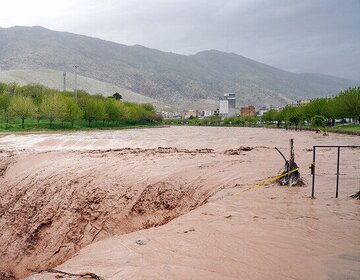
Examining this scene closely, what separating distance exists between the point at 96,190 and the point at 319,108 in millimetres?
81863

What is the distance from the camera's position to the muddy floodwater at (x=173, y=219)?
7.90m

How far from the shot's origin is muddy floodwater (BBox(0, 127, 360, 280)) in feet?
25.9

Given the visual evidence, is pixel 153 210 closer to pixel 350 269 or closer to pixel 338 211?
pixel 338 211

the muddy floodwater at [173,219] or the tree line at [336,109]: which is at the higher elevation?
the tree line at [336,109]

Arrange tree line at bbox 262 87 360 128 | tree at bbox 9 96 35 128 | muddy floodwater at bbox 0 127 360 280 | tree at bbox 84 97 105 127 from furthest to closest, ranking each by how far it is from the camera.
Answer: tree at bbox 84 97 105 127, tree at bbox 9 96 35 128, tree line at bbox 262 87 360 128, muddy floodwater at bbox 0 127 360 280

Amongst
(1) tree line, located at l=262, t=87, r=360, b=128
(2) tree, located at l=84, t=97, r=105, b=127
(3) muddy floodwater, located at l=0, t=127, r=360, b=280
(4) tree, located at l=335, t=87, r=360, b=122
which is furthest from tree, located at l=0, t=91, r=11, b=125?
(4) tree, located at l=335, t=87, r=360, b=122

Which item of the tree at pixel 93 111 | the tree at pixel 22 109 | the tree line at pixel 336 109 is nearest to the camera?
the tree line at pixel 336 109

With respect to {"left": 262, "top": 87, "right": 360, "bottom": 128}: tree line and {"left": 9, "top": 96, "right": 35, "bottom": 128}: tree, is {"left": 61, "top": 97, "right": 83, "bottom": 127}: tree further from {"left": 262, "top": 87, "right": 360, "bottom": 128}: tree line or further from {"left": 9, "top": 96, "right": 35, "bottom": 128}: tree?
{"left": 262, "top": 87, "right": 360, "bottom": 128}: tree line

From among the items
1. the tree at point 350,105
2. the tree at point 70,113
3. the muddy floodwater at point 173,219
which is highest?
the tree at point 350,105

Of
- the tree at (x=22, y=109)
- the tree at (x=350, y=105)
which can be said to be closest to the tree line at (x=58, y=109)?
the tree at (x=22, y=109)

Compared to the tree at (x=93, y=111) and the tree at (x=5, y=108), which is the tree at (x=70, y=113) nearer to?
the tree at (x=93, y=111)

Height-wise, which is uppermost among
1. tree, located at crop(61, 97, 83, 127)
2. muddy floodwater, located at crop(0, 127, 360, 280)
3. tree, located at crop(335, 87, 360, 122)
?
tree, located at crop(335, 87, 360, 122)

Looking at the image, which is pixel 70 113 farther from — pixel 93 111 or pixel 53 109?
pixel 93 111

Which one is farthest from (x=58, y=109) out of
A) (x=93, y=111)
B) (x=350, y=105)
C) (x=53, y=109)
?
(x=350, y=105)
